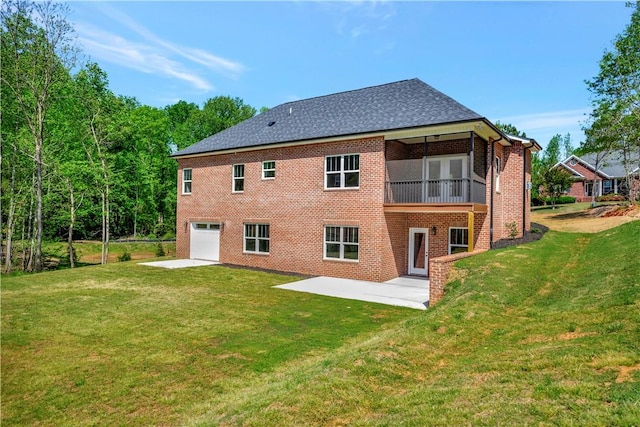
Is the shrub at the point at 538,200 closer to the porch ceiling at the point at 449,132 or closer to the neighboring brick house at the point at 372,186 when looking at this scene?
the neighboring brick house at the point at 372,186

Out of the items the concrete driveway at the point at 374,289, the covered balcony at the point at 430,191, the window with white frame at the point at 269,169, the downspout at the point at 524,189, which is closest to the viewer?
the concrete driveway at the point at 374,289

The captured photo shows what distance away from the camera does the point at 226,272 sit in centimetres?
1816

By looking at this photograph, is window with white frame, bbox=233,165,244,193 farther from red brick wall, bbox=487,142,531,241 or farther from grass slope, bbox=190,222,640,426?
grass slope, bbox=190,222,640,426

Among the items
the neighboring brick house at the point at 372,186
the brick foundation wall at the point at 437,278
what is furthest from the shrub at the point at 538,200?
the brick foundation wall at the point at 437,278

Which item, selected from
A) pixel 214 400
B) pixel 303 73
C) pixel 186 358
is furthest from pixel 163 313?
pixel 303 73

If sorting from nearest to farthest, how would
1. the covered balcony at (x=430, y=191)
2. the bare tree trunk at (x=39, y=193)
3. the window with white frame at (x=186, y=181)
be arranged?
the covered balcony at (x=430, y=191) < the bare tree trunk at (x=39, y=193) < the window with white frame at (x=186, y=181)

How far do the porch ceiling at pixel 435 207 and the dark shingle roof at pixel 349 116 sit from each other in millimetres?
3155

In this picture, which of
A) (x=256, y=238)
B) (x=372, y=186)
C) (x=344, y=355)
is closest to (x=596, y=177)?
(x=372, y=186)

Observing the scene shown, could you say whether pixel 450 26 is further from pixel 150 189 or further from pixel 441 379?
pixel 150 189

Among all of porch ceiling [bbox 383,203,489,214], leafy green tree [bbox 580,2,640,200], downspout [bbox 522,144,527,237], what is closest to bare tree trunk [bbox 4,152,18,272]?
porch ceiling [bbox 383,203,489,214]

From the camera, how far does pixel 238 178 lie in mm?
21016

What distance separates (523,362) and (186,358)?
594 centimetres

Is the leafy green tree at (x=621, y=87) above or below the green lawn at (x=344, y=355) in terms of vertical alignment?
above

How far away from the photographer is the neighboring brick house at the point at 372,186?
→ 1555cm
